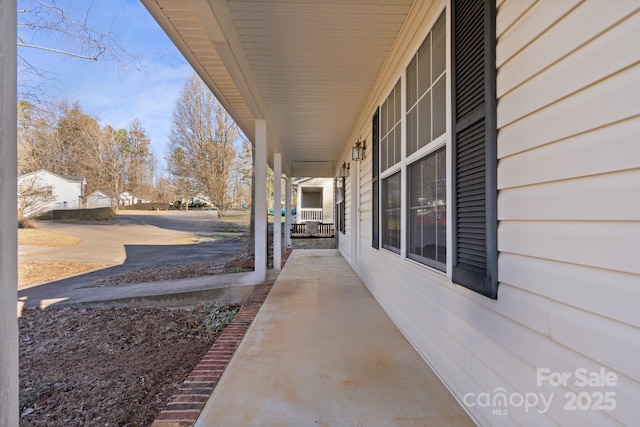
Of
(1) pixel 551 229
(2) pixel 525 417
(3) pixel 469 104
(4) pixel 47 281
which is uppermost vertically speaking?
(3) pixel 469 104

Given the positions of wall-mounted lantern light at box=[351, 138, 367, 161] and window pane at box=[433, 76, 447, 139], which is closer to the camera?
window pane at box=[433, 76, 447, 139]

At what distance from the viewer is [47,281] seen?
7582mm

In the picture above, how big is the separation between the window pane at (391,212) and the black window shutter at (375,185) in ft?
0.79

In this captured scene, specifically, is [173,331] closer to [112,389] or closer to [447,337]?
[112,389]

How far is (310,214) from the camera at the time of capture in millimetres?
16797

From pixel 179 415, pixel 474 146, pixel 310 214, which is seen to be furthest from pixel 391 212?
pixel 310 214

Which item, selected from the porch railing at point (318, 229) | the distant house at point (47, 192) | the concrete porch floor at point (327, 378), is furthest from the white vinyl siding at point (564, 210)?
the distant house at point (47, 192)

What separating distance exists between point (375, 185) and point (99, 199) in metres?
31.2

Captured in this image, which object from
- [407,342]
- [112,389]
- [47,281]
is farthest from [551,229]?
[47,281]

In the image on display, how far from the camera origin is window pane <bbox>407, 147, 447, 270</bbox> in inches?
92.0

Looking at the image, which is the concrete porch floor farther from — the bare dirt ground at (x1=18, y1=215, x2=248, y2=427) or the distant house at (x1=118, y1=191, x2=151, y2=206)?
the distant house at (x1=118, y1=191, x2=151, y2=206)

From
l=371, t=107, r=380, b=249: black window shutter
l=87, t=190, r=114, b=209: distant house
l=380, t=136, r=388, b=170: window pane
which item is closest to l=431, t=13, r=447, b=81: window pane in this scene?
l=380, t=136, r=388, b=170: window pane

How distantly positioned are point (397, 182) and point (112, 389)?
3394 millimetres

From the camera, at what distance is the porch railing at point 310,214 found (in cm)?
1669
